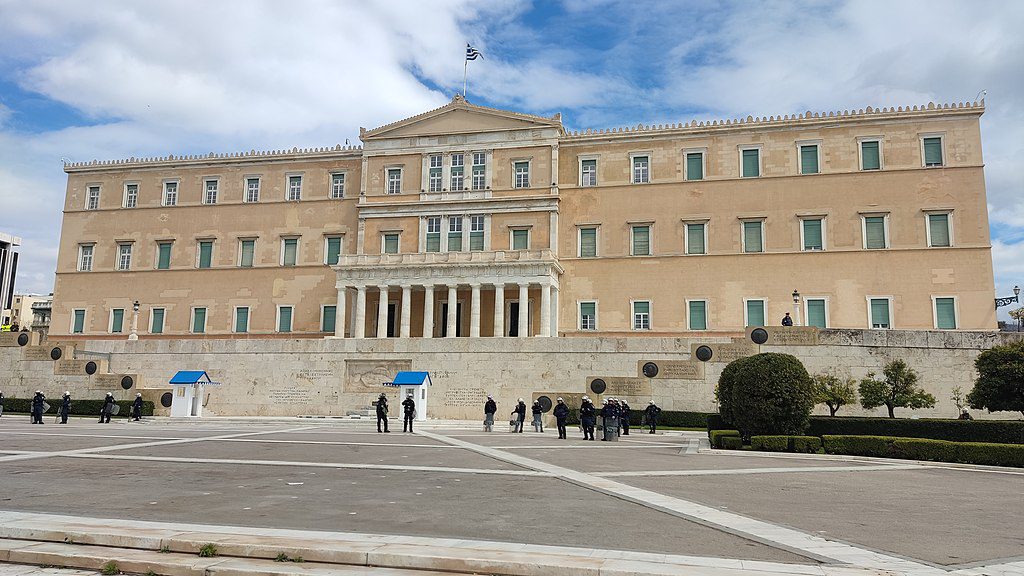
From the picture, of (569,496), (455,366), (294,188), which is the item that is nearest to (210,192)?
(294,188)

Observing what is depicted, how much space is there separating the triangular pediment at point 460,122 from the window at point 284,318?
13.1m

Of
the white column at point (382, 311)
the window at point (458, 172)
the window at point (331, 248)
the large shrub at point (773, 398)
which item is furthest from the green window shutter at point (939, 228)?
the window at point (331, 248)

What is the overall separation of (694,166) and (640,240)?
585cm

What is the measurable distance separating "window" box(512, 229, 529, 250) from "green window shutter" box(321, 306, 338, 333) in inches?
514

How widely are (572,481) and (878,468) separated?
880 cm

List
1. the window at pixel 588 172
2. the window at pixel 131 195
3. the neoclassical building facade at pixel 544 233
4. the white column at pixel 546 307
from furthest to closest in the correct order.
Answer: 1. the window at pixel 131 195
2. the window at pixel 588 172
3. the white column at pixel 546 307
4. the neoclassical building facade at pixel 544 233

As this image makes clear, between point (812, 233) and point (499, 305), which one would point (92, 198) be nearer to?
point (499, 305)

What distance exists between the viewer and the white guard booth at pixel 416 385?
33606 millimetres

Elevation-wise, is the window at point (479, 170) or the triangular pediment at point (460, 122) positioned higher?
the triangular pediment at point (460, 122)

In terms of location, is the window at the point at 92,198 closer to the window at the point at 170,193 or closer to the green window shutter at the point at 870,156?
the window at the point at 170,193

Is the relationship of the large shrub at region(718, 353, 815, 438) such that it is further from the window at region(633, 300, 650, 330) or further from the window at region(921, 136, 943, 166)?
the window at region(921, 136, 943, 166)

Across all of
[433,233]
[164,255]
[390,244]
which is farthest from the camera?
[164,255]

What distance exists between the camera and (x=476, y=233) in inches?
1965

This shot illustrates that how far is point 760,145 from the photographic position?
47.1 meters
